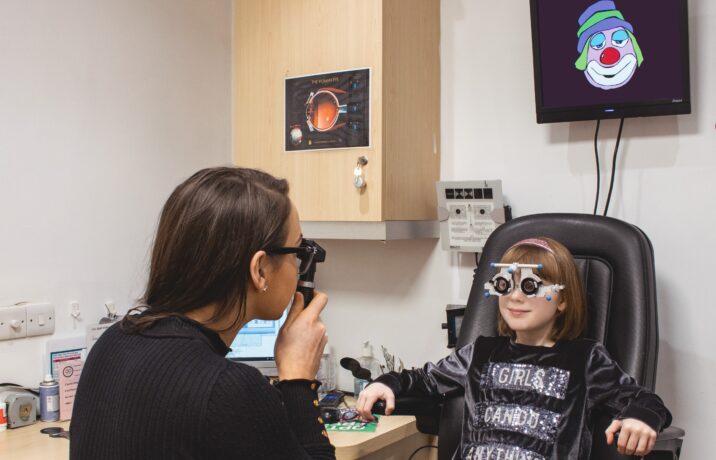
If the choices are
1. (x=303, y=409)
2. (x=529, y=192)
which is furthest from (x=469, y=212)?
(x=303, y=409)

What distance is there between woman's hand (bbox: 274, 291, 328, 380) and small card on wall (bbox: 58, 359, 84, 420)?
3.93 ft

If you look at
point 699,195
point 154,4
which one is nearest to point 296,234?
point 699,195

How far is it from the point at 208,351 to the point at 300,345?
244 mm

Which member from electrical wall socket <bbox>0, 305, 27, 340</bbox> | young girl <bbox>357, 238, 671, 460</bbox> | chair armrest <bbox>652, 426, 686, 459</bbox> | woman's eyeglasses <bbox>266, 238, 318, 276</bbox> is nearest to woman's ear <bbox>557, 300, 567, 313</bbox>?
young girl <bbox>357, 238, 671, 460</bbox>

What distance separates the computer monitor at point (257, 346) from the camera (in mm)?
2508

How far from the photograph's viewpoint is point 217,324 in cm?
107

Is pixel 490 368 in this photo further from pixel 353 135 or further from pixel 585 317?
pixel 353 135

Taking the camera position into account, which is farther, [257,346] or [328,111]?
[257,346]

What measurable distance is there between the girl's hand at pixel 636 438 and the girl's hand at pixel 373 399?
21.6 inches

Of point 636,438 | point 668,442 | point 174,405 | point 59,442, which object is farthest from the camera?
point 59,442

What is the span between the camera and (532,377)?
170 centimetres

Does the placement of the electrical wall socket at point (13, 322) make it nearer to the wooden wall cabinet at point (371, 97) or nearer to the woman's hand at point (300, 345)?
the wooden wall cabinet at point (371, 97)

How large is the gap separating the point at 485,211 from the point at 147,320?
4.79ft

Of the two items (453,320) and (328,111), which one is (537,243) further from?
(328,111)
